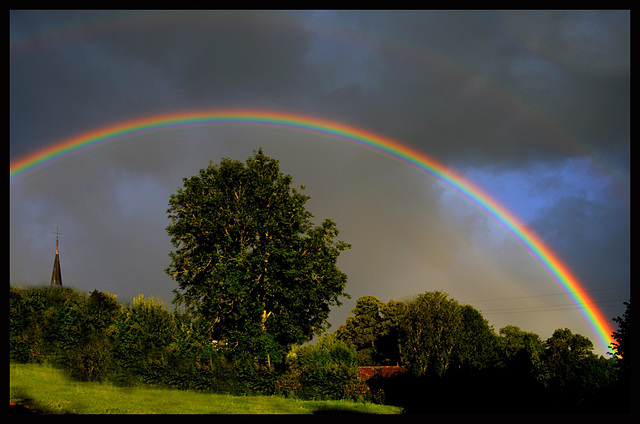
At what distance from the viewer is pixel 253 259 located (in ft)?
108

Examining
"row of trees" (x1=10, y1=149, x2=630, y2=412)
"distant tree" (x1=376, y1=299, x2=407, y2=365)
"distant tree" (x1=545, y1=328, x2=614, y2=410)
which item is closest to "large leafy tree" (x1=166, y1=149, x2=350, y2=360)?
"row of trees" (x1=10, y1=149, x2=630, y2=412)

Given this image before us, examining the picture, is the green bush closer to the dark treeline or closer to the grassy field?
the dark treeline

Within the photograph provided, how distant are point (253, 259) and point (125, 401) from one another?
12.1 m

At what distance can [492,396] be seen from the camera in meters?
30.2

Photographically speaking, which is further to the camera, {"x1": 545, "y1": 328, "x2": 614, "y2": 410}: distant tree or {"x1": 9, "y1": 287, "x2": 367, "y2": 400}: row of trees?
{"x1": 9, "y1": 287, "x2": 367, "y2": 400}: row of trees

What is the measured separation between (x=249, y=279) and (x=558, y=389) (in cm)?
1866

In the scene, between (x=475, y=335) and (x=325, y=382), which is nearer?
(x=325, y=382)

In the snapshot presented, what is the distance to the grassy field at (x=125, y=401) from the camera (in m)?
20.8

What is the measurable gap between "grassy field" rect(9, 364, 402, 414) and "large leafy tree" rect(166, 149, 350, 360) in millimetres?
5417

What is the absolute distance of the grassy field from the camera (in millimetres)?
20797

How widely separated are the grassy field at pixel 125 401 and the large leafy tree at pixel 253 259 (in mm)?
5417

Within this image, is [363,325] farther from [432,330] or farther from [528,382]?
[528,382]

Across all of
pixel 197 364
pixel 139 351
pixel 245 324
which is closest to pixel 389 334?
pixel 245 324

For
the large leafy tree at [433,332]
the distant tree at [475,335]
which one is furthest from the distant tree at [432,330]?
the distant tree at [475,335]
